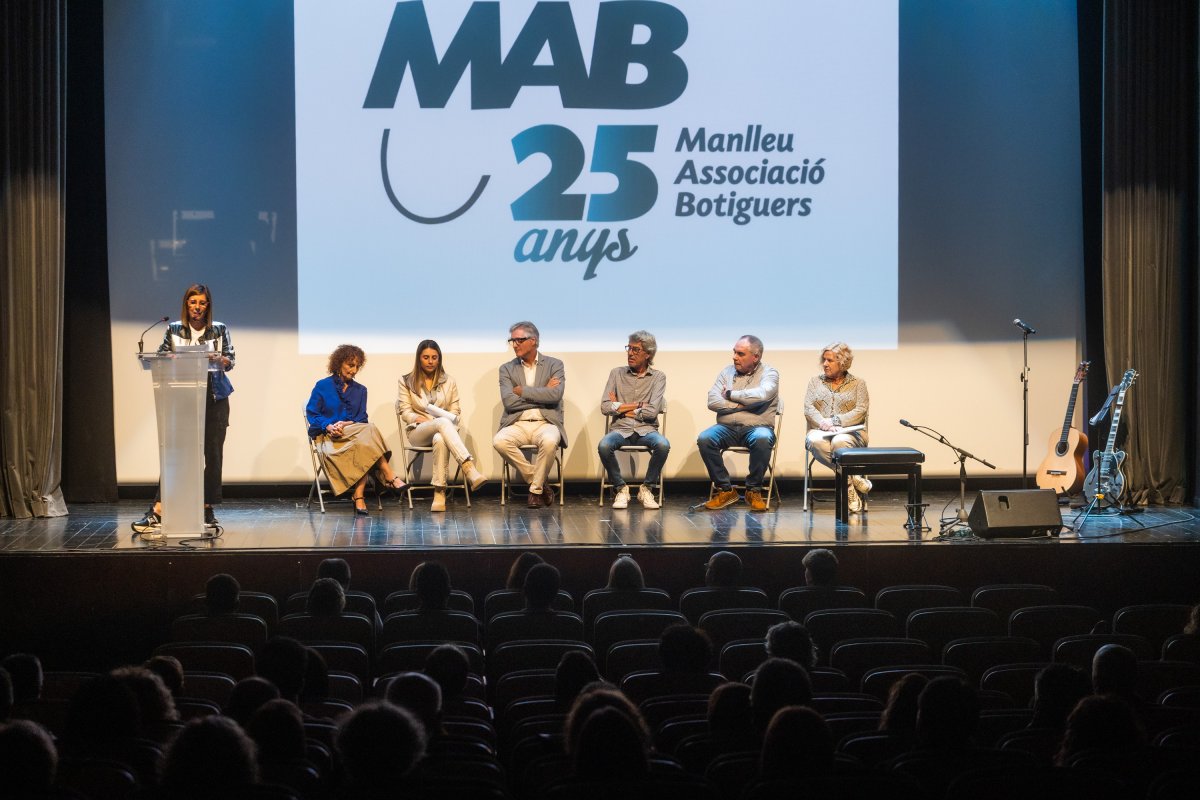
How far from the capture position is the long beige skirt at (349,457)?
25.3ft

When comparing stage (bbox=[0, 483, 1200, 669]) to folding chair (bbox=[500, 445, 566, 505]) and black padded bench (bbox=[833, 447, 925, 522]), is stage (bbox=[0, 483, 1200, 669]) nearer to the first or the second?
black padded bench (bbox=[833, 447, 925, 522])

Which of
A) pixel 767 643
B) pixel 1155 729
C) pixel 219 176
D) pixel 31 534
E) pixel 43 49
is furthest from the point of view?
pixel 219 176

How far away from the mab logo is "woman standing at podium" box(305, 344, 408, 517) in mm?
1943

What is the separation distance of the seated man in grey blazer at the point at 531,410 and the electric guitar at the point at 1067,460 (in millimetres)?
3225

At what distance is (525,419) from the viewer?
812cm

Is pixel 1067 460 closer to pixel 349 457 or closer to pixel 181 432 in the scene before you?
pixel 349 457

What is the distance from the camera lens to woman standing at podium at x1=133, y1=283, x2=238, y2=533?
21.7 ft

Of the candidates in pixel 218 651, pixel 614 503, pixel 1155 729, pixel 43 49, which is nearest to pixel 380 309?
pixel 614 503

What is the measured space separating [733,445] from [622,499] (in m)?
0.78

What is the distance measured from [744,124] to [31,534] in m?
5.24

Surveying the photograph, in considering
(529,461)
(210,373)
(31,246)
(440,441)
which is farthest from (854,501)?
(31,246)

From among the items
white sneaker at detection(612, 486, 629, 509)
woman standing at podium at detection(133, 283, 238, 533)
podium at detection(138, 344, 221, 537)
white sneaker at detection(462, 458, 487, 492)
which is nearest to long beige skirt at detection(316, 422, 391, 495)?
white sneaker at detection(462, 458, 487, 492)

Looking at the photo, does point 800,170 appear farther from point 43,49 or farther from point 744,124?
point 43,49

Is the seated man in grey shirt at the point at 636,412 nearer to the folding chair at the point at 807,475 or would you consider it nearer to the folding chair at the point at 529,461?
the folding chair at the point at 529,461
